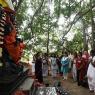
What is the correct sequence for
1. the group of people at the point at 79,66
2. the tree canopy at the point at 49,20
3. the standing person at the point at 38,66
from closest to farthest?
the group of people at the point at 79,66, the standing person at the point at 38,66, the tree canopy at the point at 49,20

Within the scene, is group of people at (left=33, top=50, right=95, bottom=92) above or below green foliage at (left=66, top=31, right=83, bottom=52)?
below

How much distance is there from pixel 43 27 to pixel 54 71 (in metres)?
11.3

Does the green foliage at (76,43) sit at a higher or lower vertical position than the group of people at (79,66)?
higher

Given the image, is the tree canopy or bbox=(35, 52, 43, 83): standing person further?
the tree canopy

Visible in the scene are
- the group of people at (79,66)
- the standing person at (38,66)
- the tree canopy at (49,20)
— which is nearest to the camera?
the group of people at (79,66)

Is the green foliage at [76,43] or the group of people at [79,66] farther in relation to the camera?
the green foliage at [76,43]

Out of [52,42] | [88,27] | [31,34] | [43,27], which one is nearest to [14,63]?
[31,34]

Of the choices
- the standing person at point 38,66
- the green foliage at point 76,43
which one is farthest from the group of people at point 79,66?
the green foliage at point 76,43

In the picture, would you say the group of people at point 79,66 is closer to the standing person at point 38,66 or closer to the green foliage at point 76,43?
the standing person at point 38,66

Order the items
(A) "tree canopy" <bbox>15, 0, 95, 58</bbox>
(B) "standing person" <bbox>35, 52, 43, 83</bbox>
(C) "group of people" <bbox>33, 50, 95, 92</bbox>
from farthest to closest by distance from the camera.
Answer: (A) "tree canopy" <bbox>15, 0, 95, 58</bbox> < (B) "standing person" <bbox>35, 52, 43, 83</bbox> < (C) "group of people" <bbox>33, 50, 95, 92</bbox>

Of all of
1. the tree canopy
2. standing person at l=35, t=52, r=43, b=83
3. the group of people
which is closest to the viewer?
the group of people

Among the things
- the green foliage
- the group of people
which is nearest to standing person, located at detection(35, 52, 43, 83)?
the group of people

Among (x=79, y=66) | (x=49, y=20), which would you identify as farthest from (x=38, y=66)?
(x=49, y=20)

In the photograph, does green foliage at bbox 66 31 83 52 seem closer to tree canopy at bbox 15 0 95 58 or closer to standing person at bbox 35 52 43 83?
tree canopy at bbox 15 0 95 58
